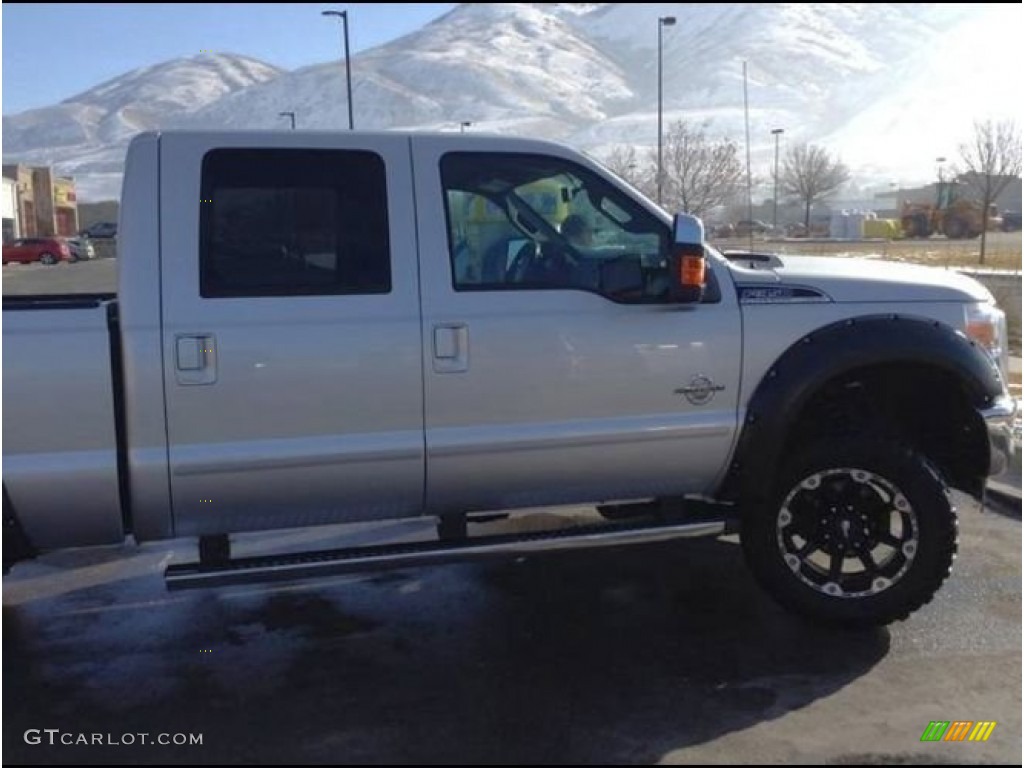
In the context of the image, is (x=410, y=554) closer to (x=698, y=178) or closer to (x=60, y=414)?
(x=60, y=414)

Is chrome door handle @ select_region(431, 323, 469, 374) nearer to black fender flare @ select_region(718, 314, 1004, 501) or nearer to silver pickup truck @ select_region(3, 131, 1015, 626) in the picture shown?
silver pickup truck @ select_region(3, 131, 1015, 626)

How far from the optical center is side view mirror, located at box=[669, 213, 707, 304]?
4070 millimetres

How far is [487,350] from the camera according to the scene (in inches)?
161

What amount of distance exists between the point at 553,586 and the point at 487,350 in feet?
5.29

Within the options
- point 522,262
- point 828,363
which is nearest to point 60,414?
point 522,262

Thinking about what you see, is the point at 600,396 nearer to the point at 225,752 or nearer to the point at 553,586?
the point at 553,586

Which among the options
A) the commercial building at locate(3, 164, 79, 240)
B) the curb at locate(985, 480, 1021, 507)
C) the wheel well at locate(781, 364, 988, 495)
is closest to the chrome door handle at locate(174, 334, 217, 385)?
the wheel well at locate(781, 364, 988, 495)

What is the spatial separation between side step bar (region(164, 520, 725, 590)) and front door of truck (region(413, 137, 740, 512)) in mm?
172

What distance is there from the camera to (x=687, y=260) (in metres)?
4.10

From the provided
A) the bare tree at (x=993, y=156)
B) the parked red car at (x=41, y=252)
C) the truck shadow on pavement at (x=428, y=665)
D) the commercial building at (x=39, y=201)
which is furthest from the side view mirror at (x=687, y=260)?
the commercial building at (x=39, y=201)

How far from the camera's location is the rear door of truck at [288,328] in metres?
3.87

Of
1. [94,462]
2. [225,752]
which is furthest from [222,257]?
[225,752]

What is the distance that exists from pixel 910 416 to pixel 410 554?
242cm

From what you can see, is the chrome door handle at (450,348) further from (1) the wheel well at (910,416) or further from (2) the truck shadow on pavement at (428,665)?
(1) the wheel well at (910,416)
